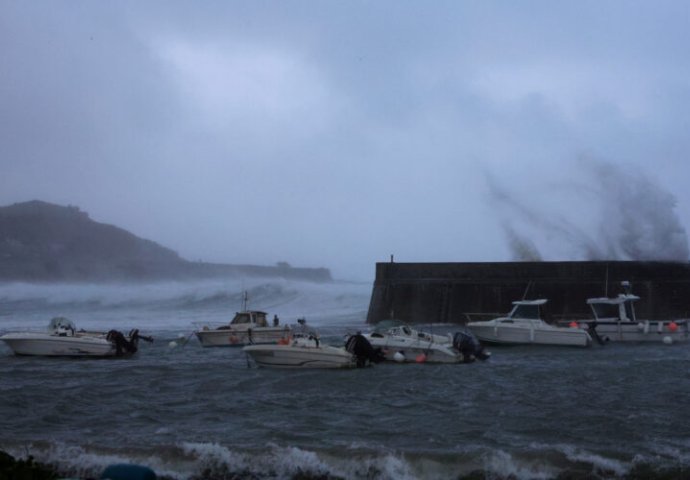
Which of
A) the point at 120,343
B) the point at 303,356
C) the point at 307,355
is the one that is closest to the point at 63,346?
the point at 120,343

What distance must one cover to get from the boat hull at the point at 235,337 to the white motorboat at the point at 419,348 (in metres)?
6.67

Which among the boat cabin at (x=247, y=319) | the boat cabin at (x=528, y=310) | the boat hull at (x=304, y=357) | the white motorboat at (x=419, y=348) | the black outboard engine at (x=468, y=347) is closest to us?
the boat hull at (x=304, y=357)

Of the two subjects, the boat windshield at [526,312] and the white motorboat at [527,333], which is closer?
the white motorboat at [527,333]

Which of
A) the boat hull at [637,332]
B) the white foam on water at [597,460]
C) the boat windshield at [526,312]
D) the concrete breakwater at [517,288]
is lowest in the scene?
the white foam on water at [597,460]

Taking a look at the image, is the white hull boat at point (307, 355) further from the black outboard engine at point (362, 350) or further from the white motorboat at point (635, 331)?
the white motorboat at point (635, 331)

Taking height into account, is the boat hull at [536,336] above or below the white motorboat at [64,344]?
above

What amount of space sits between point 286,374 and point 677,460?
10663mm

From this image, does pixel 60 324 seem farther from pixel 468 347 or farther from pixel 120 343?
pixel 468 347

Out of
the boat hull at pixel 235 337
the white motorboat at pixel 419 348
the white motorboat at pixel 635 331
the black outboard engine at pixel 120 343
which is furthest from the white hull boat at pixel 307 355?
the white motorboat at pixel 635 331

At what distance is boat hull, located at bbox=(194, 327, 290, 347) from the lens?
2886 centimetres

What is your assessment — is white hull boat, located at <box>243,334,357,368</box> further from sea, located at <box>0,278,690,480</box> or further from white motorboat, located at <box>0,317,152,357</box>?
white motorboat, located at <box>0,317,152,357</box>

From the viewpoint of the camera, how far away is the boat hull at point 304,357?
818 inches

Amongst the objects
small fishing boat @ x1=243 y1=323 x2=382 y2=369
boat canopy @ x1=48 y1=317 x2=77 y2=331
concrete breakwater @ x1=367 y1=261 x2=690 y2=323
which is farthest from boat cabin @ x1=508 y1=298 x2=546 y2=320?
boat canopy @ x1=48 y1=317 x2=77 y2=331

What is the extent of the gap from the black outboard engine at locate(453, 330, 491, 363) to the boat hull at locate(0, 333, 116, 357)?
10.1 meters
